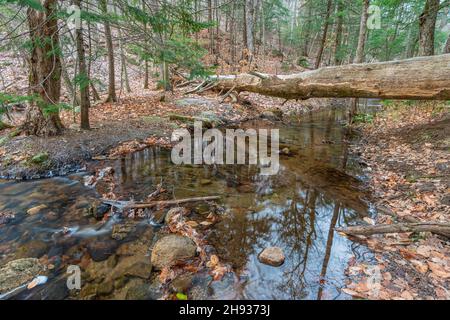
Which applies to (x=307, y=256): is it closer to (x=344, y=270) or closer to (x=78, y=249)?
(x=344, y=270)

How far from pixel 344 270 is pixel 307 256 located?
0.47 meters

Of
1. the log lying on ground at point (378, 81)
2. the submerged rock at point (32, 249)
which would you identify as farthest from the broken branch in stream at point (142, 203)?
the log lying on ground at point (378, 81)

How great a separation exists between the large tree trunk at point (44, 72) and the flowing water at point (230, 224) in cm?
182

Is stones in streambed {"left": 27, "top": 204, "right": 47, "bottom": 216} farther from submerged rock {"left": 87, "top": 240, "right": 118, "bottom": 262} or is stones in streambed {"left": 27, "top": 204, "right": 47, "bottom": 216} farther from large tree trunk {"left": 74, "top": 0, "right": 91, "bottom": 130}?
large tree trunk {"left": 74, "top": 0, "right": 91, "bottom": 130}

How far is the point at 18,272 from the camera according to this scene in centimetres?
299

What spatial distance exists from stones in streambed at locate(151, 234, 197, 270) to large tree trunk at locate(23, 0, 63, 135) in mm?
4168

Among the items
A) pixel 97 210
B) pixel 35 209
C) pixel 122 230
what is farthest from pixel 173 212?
pixel 35 209

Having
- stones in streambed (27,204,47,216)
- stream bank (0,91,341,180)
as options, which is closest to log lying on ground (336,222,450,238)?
stones in streambed (27,204,47,216)

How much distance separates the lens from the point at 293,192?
498 cm

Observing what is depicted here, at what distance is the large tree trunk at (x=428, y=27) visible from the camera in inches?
269

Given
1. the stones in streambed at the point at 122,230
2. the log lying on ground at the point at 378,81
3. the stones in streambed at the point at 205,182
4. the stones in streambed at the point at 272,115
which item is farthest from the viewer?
the stones in streambed at the point at 272,115

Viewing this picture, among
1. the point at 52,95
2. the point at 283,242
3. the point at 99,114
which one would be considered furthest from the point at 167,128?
the point at 283,242

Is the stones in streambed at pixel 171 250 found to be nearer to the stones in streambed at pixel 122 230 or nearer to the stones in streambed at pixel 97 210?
the stones in streambed at pixel 122 230
